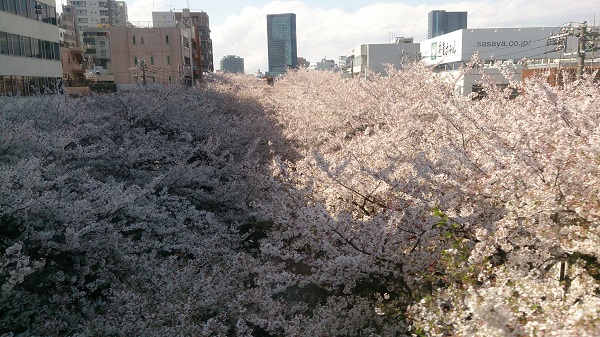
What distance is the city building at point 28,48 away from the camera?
49.6ft

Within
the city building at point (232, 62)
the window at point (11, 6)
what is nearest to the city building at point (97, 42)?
the window at point (11, 6)

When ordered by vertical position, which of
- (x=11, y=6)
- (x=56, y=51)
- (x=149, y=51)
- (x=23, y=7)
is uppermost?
(x=149, y=51)

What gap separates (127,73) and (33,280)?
35.2 meters

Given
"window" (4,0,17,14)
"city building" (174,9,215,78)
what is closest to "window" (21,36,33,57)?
"window" (4,0,17,14)

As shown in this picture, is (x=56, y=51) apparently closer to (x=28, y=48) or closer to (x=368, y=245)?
(x=28, y=48)

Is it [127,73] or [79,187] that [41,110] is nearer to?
[79,187]

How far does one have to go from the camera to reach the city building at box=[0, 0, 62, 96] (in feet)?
49.6

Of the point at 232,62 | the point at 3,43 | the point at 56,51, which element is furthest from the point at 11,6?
the point at 232,62

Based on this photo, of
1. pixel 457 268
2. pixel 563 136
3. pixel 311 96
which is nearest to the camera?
pixel 457 268

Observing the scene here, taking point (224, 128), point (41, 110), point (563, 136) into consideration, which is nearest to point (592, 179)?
point (563, 136)

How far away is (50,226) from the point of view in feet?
19.4

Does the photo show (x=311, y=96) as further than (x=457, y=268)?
Yes

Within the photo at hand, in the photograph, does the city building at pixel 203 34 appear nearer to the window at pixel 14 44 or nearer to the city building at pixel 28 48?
the city building at pixel 28 48

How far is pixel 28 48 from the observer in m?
16.8
